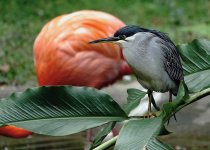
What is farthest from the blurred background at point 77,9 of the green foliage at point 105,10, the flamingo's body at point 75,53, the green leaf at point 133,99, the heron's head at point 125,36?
the heron's head at point 125,36

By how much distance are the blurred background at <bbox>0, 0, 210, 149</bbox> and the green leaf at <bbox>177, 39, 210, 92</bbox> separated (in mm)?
3063

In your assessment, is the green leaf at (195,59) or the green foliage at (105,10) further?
the green foliage at (105,10)

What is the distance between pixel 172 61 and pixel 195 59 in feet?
0.40

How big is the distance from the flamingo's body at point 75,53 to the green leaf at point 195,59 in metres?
2.63

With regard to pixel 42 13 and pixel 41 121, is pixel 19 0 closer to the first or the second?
pixel 42 13

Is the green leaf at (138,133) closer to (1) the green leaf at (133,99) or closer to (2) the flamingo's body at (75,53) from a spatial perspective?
(1) the green leaf at (133,99)

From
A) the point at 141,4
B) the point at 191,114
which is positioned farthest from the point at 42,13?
the point at 191,114

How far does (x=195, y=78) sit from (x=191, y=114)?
11.2ft

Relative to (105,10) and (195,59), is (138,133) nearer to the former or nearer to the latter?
(195,59)

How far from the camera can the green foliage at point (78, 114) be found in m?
1.80

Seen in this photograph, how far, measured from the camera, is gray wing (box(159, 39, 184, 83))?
2066mm

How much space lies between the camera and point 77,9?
28.7 ft

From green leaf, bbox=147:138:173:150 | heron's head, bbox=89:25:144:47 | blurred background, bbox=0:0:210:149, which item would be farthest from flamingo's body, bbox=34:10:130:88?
green leaf, bbox=147:138:173:150

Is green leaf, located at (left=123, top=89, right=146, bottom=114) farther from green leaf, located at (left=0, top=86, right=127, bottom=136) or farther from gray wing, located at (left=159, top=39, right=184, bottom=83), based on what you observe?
green leaf, located at (left=0, top=86, right=127, bottom=136)
